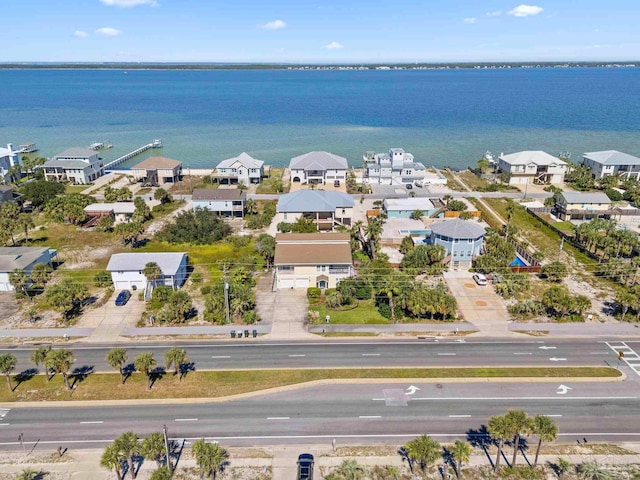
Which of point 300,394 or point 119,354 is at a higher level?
point 119,354

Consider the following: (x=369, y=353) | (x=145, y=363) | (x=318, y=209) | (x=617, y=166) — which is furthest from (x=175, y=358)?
(x=617, y=166)

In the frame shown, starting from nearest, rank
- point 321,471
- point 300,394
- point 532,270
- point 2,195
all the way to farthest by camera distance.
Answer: point 321,471 → point 300,394 → point 532,270 → point 2,195

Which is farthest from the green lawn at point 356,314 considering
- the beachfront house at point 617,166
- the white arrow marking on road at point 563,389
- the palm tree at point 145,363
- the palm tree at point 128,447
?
the beachfront house at point 617,166

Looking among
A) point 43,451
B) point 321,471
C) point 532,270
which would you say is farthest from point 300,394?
point 532,270

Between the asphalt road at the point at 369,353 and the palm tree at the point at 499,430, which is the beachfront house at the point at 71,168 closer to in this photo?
the asphalt road at the point at 369,353

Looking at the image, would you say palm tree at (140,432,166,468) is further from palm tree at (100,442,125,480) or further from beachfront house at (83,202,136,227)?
beachfront house at (83,202,136,227)

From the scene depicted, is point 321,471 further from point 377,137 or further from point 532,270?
point 377,137

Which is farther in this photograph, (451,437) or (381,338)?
(381,338)
